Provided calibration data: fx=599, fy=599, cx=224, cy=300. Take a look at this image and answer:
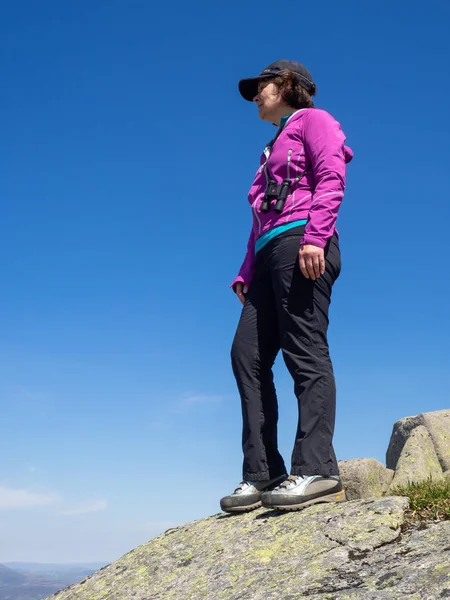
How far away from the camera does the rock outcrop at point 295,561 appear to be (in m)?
3.47

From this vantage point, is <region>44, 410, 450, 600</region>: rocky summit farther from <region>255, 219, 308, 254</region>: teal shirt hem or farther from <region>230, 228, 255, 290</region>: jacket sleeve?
<region>255, 219, 308, 254</region>: teal shirt hem

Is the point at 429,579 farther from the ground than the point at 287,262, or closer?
closer

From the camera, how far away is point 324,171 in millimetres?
5449

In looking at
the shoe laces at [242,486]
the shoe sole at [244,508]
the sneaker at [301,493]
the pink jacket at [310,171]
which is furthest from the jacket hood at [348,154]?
the shoe sole at [244,508]

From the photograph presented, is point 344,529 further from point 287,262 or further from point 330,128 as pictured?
point 330,128

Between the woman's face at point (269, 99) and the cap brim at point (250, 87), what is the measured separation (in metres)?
0.06

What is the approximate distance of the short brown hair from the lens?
6051 mm

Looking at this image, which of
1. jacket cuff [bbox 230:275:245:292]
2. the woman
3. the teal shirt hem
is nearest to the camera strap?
the woman

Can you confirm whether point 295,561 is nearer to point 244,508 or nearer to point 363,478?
point 244,508

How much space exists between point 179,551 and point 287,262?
272cm

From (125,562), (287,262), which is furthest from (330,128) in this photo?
(125,562)

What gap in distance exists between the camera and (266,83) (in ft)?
20.1

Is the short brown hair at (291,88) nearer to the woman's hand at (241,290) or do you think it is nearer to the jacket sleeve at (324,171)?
the jacket sleeve at (324,171)

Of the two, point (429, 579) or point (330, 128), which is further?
point (330, 128)
